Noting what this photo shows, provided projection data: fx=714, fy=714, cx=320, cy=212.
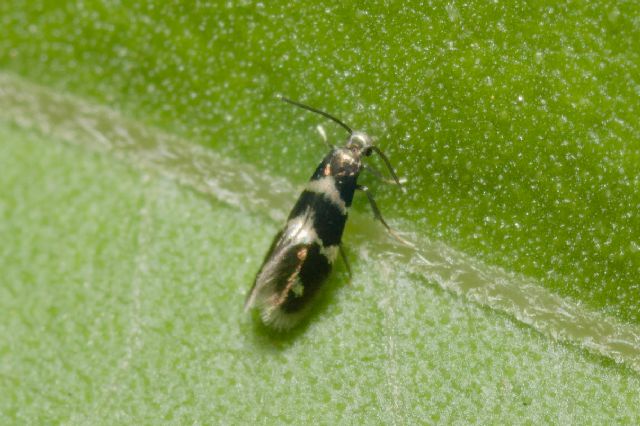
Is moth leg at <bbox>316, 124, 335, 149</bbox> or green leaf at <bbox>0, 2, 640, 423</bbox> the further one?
moth leg at <bbox>316, 124, 335, 149</bbox>

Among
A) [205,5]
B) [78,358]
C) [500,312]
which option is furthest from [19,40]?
[500,312]

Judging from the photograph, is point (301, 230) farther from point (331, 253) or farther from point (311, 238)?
point (331, 253)

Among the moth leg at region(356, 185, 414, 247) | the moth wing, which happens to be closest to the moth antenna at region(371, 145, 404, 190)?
the moth leg at region(356, 185, 414, 247)

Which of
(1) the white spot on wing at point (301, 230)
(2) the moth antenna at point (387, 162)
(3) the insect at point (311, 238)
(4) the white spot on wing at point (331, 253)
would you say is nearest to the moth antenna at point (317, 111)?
(3) the insect at point (311, 238)

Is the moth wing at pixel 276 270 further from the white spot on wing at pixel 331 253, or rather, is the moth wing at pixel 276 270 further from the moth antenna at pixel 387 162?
the moth antenna at pixel 387 162

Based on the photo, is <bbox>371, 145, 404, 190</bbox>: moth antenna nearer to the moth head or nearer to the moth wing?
the moth head

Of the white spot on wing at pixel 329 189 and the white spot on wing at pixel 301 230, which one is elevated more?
the white spot on wing at pixel 329 189
